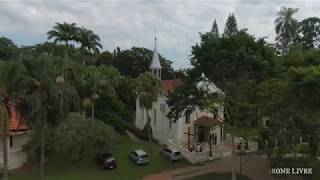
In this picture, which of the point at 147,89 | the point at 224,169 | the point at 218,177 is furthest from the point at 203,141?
the point at 218,177

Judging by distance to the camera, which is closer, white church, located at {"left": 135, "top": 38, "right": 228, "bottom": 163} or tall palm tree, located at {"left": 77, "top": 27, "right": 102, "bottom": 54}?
white church, located at {"left": 135, "top": 38, "right": 228, "bottom": 163}

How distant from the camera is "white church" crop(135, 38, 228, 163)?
59344 mm

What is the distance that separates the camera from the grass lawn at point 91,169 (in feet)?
164

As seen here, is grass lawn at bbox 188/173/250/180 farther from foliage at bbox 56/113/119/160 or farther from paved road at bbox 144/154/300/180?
foliage at bbox 56/113/119/160

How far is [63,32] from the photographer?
6856 centimetres

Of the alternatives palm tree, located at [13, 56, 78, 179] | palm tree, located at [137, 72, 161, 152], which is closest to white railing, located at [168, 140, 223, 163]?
palm tree, located at [137, 72, 161, 152]

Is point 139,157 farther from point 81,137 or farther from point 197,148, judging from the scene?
point 197,148

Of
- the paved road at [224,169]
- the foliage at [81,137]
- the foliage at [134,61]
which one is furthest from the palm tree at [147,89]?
the foliage at [134,61]

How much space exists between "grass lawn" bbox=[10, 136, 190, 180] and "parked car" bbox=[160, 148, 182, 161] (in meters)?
0.49

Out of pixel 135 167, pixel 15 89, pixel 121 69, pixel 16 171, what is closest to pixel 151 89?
pixel 135 167

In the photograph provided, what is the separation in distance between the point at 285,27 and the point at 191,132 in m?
27.4

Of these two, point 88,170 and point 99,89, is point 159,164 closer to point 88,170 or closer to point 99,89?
point 88,170

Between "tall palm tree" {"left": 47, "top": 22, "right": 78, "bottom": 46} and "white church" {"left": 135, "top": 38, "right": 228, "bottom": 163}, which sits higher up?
"tall palm tree" {"left": 47, "top": 22, "right": 78, "bottom": 46}

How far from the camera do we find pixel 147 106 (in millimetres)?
61906
